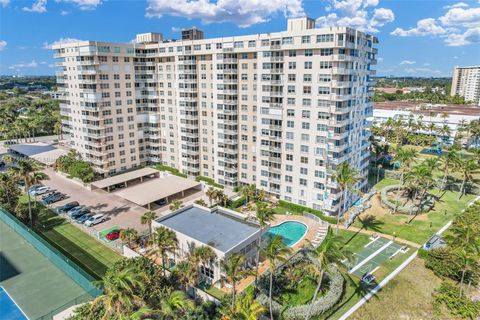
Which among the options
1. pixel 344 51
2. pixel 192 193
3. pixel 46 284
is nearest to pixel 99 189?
pixel 192 193

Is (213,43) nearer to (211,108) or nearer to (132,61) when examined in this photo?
(211,108)

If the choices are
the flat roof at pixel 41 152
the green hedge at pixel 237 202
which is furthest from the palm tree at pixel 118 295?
the flat roof at pixel 41 152

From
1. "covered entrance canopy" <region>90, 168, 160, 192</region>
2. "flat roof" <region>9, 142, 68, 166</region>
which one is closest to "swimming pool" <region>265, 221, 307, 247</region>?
"covered entrance canopy" <region>90, 168, 160, 192</region>

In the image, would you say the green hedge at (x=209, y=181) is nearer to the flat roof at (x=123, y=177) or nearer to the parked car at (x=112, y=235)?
the flat roof at (x=123, y=177)

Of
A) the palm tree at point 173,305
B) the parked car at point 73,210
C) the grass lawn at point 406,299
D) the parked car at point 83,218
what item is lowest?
the grass lawn at point 406,299

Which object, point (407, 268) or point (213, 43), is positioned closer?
point (407, 268)
